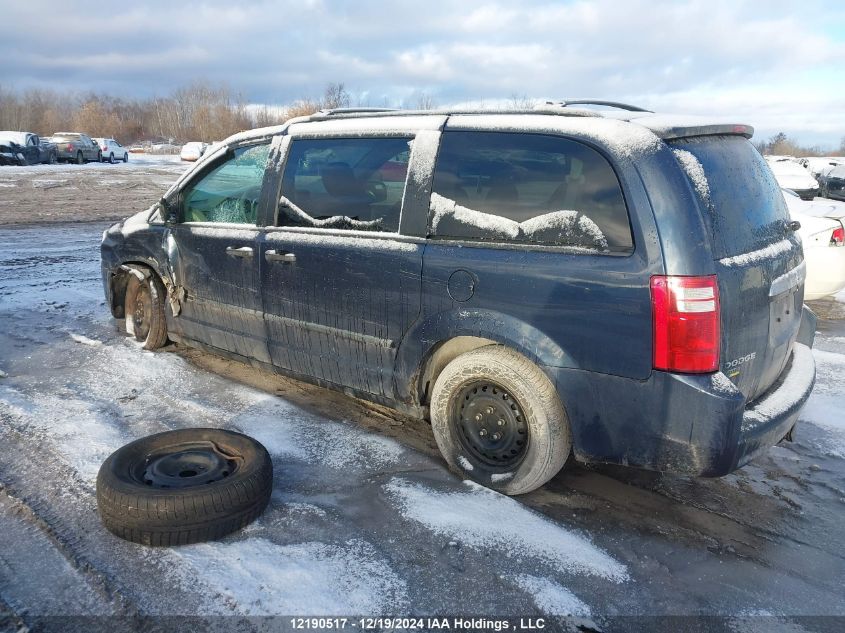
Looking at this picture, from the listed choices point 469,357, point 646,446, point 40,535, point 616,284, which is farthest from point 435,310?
point 40,535

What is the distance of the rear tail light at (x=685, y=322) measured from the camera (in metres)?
2.74

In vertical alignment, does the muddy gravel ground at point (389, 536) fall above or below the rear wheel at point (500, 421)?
below

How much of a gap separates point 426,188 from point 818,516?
8.34 feet

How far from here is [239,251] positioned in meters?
4.32

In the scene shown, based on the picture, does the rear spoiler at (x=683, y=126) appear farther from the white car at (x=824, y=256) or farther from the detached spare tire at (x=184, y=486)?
the white car at (x=824, y=256)

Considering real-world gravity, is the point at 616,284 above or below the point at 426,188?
below

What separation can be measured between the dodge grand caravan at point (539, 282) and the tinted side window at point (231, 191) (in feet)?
0.20

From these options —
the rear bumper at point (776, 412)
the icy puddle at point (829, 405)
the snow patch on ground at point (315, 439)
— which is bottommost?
the snow patch on ground at point (315, 439)

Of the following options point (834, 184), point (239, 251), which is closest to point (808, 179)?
point (834, 184)

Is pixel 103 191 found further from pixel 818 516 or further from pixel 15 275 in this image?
pixel 818 516

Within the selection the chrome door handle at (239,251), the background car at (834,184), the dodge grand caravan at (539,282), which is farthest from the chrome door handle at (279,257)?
the background car at (834,184)

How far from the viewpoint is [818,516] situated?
10.7 feet

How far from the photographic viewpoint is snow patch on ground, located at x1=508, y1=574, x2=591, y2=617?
8.37ft

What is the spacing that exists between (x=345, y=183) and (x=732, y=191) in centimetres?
205
